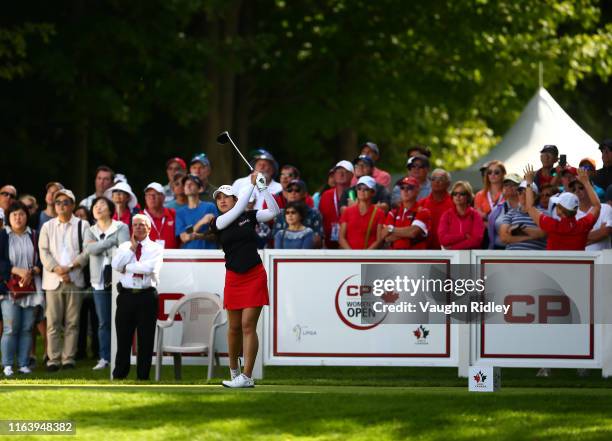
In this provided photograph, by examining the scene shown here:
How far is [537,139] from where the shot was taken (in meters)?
24.3

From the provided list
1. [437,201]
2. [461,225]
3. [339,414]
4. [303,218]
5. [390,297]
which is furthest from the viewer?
[437,201]

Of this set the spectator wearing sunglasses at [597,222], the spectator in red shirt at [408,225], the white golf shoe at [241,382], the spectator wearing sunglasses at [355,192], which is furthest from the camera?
the spectator wearing sunglasses at [355,192]

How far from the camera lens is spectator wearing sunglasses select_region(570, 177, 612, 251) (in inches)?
679

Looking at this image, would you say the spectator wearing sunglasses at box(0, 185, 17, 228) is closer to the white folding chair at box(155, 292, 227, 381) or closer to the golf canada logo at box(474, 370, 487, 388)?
the white folding chair at box(155, 292, 227, 381)

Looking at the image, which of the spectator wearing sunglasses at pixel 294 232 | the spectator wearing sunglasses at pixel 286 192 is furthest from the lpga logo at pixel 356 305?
the spectator wearing sunglasses at pixel 286 192

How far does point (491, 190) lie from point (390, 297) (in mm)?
3075

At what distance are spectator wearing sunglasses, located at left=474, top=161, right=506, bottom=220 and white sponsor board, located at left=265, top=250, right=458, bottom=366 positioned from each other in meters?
2.49

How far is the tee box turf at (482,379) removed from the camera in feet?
48.5

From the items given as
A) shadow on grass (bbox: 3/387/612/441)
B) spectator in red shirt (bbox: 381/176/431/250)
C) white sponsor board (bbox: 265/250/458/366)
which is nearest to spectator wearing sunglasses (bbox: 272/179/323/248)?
spectator in red shirt (bbox: 381/176/431/250)

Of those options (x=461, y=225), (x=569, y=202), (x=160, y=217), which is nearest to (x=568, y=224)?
(x=569, y=202)

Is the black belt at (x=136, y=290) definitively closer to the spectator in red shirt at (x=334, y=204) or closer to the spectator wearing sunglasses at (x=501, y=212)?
the spectator in red shirt at (x=334, y=204)

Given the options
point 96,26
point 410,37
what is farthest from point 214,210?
point 410,37

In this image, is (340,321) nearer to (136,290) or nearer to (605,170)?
(136,290)

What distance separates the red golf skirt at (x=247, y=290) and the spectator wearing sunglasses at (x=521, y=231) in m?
3.56
